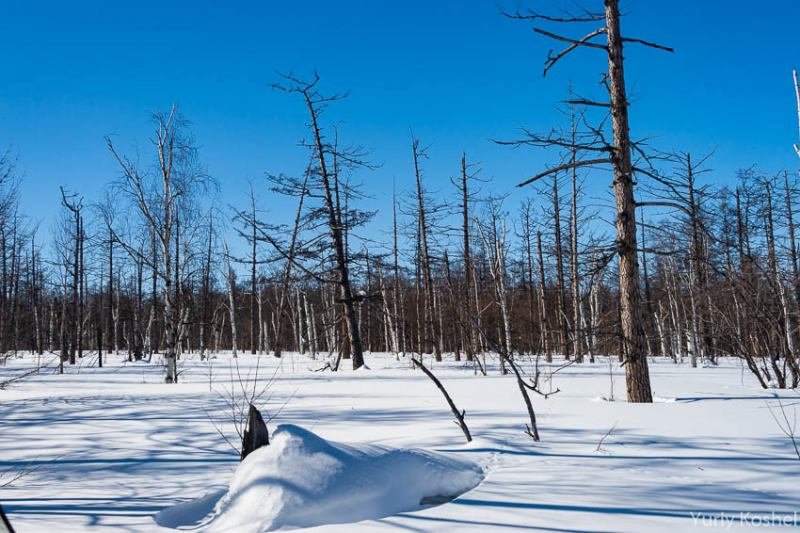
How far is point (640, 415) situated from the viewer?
5.57 metres

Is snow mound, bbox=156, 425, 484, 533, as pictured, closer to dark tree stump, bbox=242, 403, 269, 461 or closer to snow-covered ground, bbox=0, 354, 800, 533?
snow-covered ground, bbox=0, 354, 800, 533

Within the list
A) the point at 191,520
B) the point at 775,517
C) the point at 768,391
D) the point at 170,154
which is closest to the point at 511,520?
the point at 775,517

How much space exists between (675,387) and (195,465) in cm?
827

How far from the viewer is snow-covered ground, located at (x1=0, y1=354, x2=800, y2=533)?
282 centimetres

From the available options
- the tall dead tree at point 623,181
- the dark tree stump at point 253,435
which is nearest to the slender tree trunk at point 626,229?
the tall dead tree at point 623,181

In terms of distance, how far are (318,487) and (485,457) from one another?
165 centimetres

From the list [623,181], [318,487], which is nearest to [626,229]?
[623,181]

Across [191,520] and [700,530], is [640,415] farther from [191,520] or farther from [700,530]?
[191,520]

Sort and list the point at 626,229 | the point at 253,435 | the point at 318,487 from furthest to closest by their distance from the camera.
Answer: the point at 626,229
the point at 253,435
the point at 318,487

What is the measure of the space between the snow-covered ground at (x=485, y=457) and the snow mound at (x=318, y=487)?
6 centimetres

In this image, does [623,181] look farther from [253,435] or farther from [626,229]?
[253,435]

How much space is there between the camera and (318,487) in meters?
3.20

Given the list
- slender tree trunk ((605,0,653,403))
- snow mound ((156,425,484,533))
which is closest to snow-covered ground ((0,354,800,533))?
snow mound ((156,425,484,533))

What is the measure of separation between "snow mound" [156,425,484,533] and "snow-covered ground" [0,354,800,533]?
6cm
